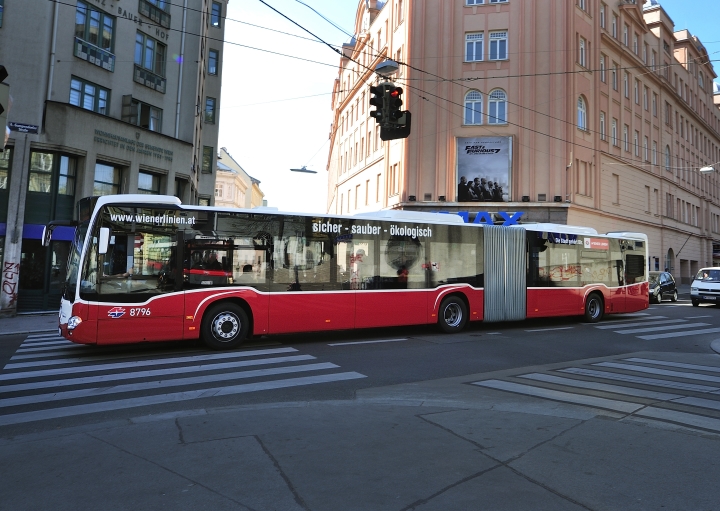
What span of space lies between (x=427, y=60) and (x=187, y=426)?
1217 inches

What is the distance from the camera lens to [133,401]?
21.7ft

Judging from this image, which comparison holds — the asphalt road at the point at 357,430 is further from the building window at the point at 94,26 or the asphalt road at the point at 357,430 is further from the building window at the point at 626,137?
the building window at the point at 626,137

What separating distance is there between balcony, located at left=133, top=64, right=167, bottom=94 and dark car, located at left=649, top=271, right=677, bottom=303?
26.5 meters

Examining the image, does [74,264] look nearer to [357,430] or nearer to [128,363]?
[128,363]

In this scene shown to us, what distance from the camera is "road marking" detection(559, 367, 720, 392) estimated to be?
7.50 meters

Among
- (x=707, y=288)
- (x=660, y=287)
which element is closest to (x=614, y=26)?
(x=660, y=287)

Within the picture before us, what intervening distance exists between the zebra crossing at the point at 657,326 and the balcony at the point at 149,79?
20.3m

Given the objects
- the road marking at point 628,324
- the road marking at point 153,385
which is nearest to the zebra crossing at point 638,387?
the road marking at point 153,385

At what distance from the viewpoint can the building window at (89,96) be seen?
65.9 ft

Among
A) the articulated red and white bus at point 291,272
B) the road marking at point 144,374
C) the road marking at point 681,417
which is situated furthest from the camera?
the articulated red and white bus at point 291,272

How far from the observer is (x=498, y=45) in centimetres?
3198

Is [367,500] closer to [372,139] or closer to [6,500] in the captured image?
[6,500]

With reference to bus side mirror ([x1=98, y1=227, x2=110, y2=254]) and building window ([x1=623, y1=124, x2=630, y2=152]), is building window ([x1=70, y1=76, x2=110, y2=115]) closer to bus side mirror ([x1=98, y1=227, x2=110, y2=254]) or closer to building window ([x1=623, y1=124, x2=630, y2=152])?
bus side mirror ([x1=98, y1=227, x2=110, y2=254])

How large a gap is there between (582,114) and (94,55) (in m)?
27.6
